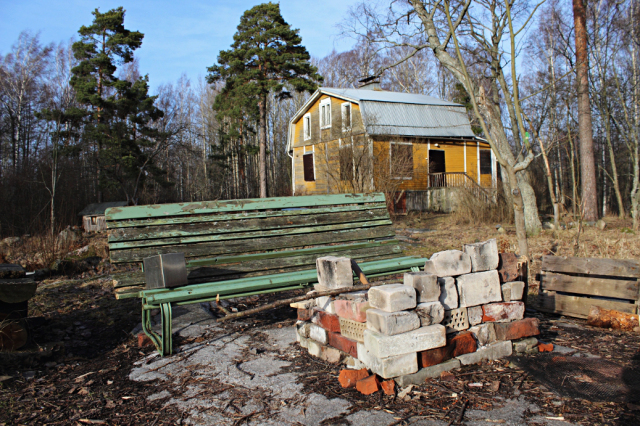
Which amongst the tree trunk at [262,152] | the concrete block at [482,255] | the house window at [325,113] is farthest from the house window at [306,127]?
the concrete block at [482,255]

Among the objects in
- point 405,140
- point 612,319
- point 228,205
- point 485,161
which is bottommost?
point 612,319

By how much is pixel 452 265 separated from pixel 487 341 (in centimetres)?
58

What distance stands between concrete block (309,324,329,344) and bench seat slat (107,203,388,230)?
140cm

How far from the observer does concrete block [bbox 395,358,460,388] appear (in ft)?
7.90

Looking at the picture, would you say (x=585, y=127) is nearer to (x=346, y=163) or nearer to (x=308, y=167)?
(x=346, y=163)

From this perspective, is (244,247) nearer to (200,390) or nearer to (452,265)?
(200,390)

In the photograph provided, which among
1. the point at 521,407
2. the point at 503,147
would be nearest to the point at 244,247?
the point at 521,407

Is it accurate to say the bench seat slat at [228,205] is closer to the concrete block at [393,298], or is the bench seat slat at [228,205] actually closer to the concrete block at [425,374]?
the concrete block at [393,298]

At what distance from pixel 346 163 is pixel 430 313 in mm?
9632

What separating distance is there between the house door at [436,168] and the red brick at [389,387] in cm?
1649

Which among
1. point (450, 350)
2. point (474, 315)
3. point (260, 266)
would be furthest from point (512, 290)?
point (260, 266)

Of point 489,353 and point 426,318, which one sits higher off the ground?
point 426,318

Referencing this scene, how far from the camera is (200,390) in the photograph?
2527 millimetres

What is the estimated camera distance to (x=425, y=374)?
2.49 m
